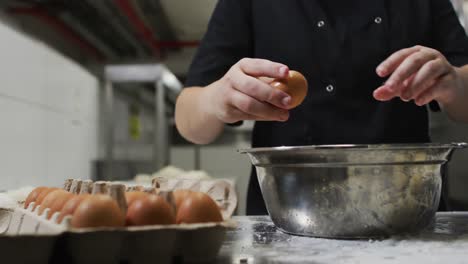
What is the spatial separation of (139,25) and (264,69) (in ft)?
10.9

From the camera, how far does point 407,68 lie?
0.69 m

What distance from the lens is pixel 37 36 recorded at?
3.54 meters

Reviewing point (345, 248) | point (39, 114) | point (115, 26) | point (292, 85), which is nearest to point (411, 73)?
point (292, 85)

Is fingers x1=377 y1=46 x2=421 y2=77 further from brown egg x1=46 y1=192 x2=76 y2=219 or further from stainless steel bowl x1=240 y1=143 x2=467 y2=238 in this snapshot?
brown egg x1=46 y1=192 x2=76 y2=219

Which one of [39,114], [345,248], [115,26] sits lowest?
[345,248]

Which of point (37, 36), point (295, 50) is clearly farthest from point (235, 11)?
point (37, 36)

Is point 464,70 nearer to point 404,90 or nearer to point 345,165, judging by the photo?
point 404,90

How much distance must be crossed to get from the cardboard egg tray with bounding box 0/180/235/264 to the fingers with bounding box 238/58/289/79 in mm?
260

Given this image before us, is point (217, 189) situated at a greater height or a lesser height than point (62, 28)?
lesser

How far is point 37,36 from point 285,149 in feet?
11.2

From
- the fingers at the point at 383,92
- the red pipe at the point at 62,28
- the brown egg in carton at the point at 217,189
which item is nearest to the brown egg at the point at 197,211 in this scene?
the brown egg in carton at the point at 217,189

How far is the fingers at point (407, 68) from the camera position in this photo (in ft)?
2.27

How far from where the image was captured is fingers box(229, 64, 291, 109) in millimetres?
674

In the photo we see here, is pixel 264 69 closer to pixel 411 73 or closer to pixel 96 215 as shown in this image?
pixel 411 73
